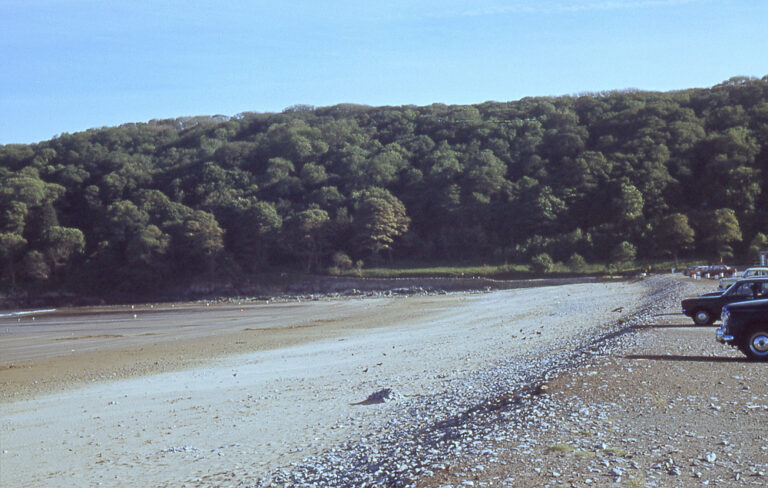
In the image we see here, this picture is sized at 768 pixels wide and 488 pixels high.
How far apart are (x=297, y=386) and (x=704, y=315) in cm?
1052

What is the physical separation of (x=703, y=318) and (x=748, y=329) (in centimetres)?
567

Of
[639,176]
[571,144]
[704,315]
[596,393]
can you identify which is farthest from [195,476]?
[571,144]

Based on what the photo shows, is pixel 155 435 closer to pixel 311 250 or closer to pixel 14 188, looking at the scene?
pixel 311 250

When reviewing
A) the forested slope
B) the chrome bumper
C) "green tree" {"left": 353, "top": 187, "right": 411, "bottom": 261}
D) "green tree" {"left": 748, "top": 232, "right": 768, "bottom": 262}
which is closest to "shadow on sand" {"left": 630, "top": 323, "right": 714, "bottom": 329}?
the chrome bumper

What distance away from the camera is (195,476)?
23.6ft

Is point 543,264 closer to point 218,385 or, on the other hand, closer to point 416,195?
point 416,195

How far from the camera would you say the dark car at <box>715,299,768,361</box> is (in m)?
10.5

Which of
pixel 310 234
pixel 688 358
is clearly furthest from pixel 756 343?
pixel 310 234

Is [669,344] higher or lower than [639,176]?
lower

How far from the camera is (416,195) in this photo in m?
64.9

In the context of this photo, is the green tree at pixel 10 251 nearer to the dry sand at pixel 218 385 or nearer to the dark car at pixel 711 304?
the dry sand at pixel 218 385

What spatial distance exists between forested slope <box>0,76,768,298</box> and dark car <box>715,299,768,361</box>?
3850 cm

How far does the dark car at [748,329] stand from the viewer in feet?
34.3

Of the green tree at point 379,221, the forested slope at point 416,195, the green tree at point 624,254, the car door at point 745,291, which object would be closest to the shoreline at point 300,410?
the car door at point 745,291
